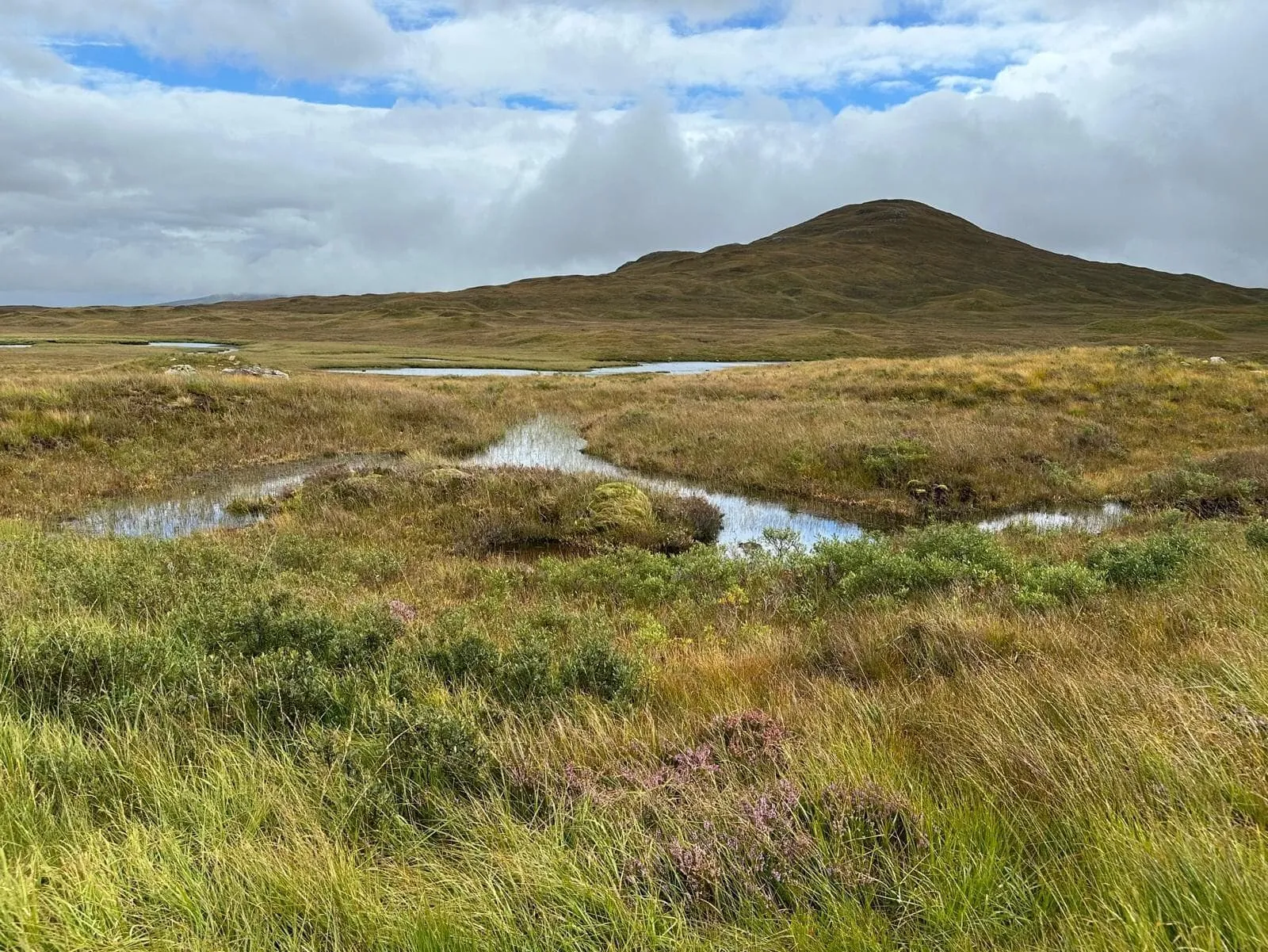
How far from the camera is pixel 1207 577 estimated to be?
7.52 m

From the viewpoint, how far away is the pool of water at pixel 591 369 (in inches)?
2042

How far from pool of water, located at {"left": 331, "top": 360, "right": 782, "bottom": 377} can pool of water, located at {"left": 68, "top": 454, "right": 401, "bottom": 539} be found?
2923 centimetres

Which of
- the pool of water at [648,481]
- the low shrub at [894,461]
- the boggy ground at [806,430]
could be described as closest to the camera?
the pool of water at [648,481]

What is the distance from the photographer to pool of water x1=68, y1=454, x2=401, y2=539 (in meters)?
13.5

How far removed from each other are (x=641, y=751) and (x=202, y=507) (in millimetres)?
14845

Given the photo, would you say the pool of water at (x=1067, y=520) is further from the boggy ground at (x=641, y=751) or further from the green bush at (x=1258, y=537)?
the boggy ground at (x=641, y=751)

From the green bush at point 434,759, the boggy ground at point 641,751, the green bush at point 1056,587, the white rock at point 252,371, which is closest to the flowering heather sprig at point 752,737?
the boggy ground at point 641,751

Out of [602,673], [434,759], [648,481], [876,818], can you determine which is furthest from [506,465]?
[876,818]

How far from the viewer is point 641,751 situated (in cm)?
383

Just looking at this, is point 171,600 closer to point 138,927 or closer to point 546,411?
point 138,927

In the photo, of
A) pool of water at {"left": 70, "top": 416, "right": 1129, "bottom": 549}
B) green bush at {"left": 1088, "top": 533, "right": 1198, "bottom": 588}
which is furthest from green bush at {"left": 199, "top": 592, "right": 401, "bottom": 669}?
green bush at {"left": 1088, "top": 533, "right": 1198, "bottom": 588}

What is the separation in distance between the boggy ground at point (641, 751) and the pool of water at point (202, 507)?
139 inches

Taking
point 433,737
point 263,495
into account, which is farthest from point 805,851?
point 263,495

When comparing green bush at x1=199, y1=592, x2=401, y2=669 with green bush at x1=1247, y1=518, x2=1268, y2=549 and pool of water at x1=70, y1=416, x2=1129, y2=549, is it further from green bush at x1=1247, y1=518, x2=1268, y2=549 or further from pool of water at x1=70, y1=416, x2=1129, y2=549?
green bush at x1=1247, y1=518, x2=1268, y2=549
